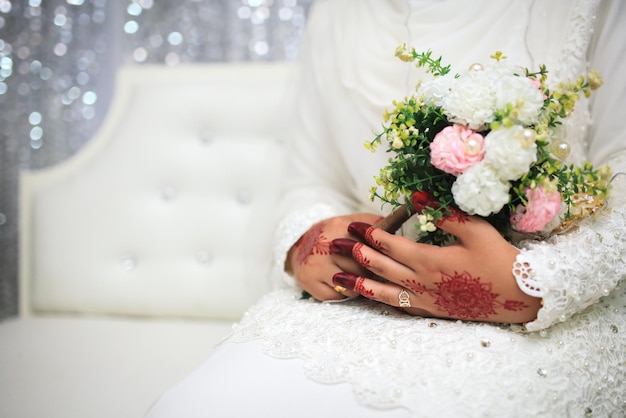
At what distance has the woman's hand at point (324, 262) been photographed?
3.04 ft

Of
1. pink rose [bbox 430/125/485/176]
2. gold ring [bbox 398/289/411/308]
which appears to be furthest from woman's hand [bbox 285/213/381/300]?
pink rose [bbox 430/125/485/176]

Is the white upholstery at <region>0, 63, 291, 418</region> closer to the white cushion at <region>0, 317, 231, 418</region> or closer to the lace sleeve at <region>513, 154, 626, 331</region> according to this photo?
the white cushion at <region>0, 317, 231, 418</region>

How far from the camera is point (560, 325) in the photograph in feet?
2.70

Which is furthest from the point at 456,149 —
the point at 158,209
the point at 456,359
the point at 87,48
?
the point at 87,48

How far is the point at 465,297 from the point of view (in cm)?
78

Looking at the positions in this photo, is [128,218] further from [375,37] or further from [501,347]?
[501,347]

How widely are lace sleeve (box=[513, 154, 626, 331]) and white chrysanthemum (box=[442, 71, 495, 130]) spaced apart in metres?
0.20

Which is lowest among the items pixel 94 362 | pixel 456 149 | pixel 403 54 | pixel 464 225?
pixel 94 362

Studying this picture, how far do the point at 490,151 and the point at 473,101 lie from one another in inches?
3.0

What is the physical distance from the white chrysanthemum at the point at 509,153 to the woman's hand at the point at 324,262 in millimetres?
293

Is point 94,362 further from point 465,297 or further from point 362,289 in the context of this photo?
point 465,297

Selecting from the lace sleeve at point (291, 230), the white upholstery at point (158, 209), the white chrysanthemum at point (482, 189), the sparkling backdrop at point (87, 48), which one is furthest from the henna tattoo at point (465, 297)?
the sparkling backdrop at point (87, 48)

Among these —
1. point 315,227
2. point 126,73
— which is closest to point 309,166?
point 315,227

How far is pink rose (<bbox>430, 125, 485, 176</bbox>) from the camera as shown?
737 millimetres
